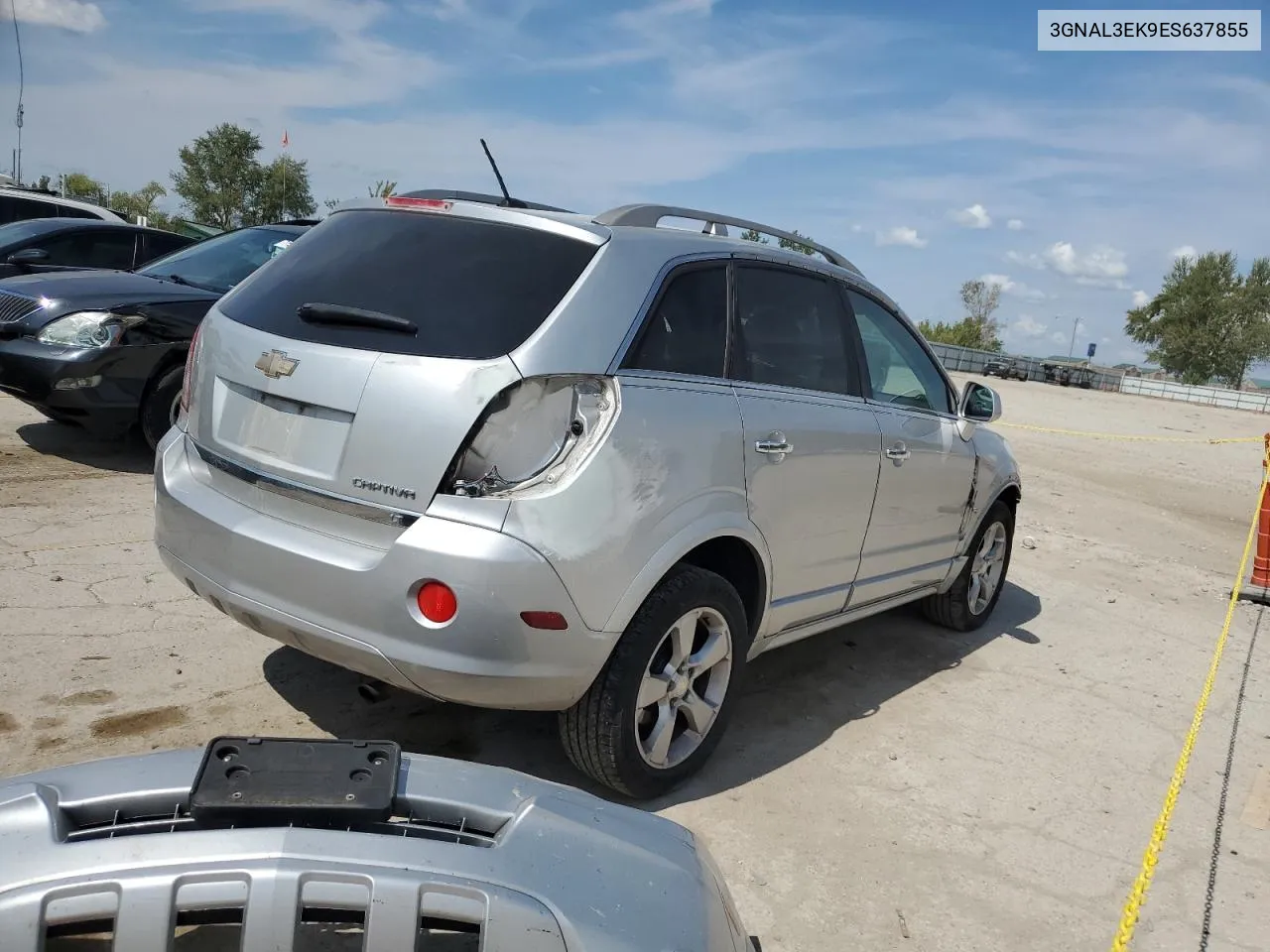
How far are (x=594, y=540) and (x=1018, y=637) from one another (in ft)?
12.9

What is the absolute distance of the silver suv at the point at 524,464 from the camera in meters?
2.83

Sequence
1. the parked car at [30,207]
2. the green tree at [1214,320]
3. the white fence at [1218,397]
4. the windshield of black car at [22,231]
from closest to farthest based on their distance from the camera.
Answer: the windshield of black car at [22,231] → the parked car at [30,207] → the white fence at [1218,397] → the green tree at [1214,320]

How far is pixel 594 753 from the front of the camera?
10.5 feet

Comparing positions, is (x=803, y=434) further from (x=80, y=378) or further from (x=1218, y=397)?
(x=1218, y=397)

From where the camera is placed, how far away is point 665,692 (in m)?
3.36

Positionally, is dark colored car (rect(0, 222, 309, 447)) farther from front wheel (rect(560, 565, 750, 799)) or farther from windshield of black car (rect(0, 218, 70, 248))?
front wheel (rect(560, 565, 750, 799))

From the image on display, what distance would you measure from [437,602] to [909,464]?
2.55 meters

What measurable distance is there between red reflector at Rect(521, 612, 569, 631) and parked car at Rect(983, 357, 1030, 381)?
46.6 m

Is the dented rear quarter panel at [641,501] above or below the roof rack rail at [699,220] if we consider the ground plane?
below

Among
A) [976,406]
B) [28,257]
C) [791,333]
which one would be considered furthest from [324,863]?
[28,257]

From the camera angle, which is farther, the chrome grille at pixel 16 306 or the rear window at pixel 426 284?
the chrome grille at pixel 16 306

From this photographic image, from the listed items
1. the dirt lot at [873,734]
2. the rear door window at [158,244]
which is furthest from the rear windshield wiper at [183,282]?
the rear door window at [158,244]

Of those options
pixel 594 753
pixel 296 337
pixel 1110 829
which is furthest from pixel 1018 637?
pixel 296 337

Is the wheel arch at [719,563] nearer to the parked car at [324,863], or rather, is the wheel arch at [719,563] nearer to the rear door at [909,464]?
the rear door at [909,464]
